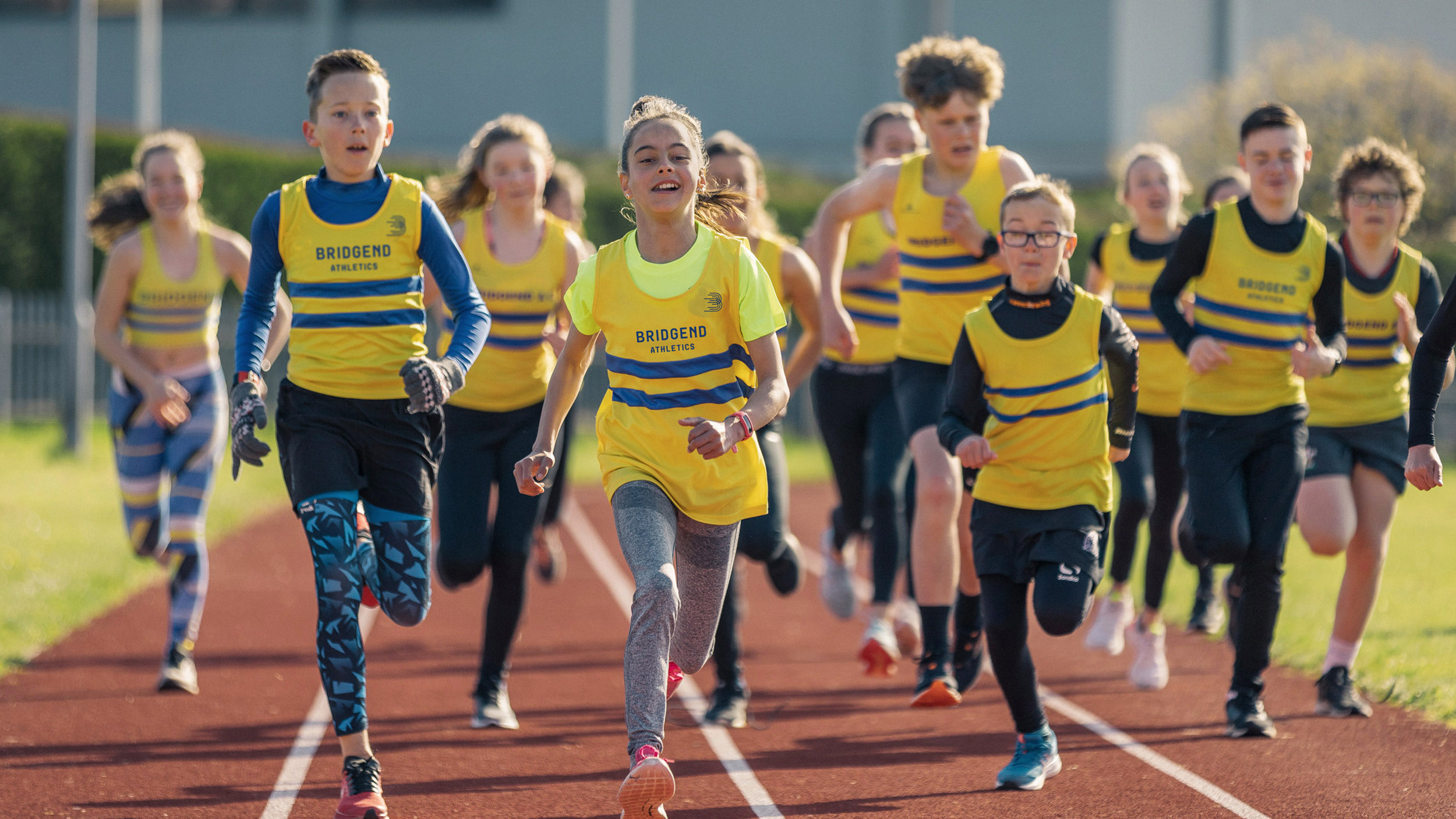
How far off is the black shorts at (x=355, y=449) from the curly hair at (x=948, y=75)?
2.46m

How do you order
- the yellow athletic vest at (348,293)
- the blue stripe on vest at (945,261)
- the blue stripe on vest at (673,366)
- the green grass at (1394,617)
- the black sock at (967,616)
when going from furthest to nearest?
1. the green grass at (1394,617)
2. the blue stripe on vest at (945,261)
3. the black sock at (967,616)
4. the yellow athletic vest at (348,293)
5. the blue stripe on vest at (673,366)

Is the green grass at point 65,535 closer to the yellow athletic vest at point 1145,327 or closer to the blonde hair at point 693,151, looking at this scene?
the blonde hair at point 693,151

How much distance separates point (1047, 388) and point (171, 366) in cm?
425

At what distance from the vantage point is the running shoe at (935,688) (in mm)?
5855

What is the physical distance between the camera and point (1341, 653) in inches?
251

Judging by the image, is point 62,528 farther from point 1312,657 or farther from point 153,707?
point 1312,657

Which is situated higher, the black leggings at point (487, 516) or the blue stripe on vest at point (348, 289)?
the blue stripe on vest at point (348, 289)

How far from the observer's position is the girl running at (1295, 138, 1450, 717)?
6.34 meters

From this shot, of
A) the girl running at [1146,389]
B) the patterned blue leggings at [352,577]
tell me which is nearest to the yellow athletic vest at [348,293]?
the patterned blue leggings at [352,577]

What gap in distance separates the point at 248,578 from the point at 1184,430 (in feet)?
24.0

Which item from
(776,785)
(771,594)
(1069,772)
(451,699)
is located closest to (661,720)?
(776,785)

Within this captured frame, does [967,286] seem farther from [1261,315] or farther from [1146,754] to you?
[1146,754]

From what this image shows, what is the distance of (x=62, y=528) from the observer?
12461mm

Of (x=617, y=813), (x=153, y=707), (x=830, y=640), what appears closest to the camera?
(x=617, y=813)
